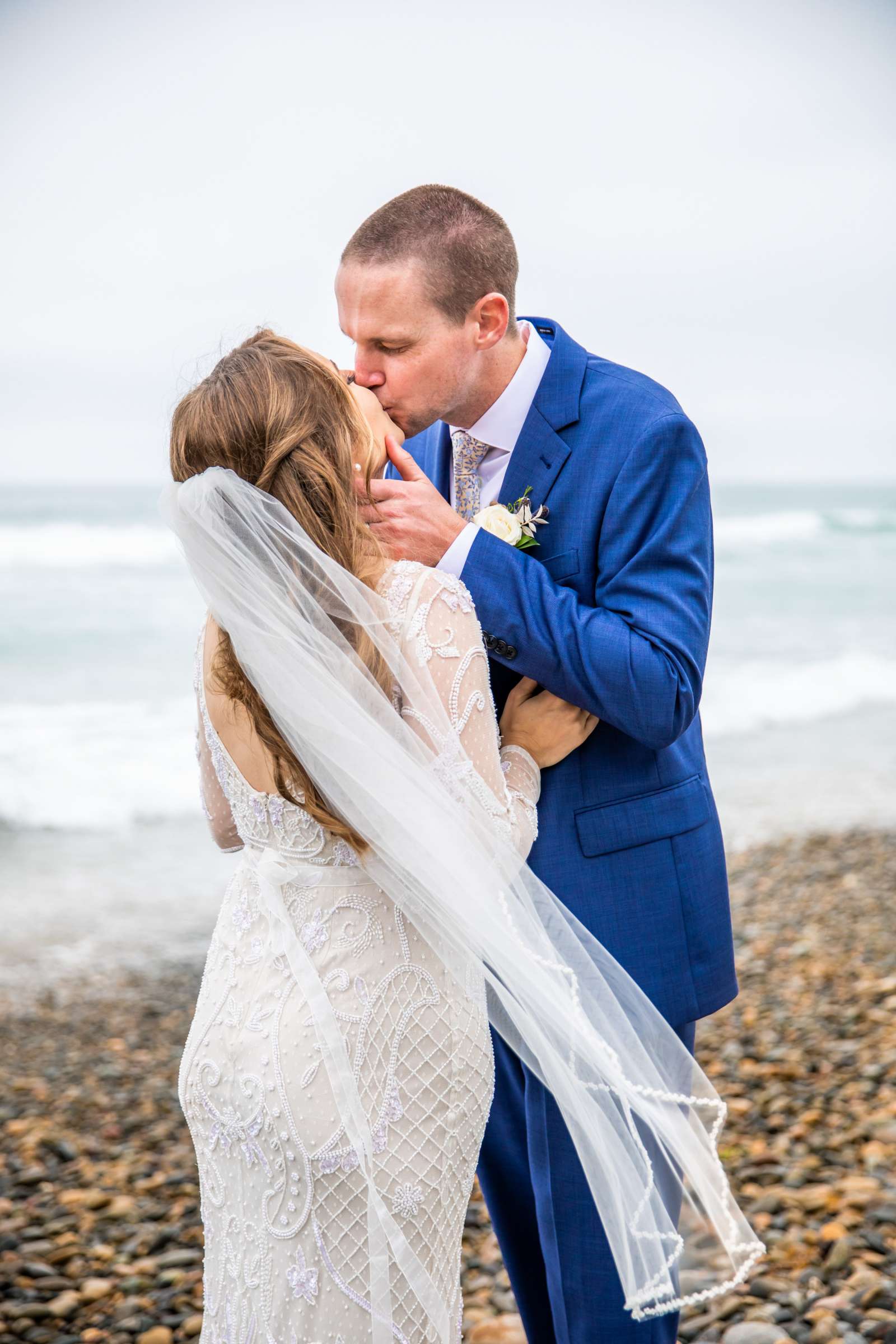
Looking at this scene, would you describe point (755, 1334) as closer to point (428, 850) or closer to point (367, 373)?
point (428, 850)

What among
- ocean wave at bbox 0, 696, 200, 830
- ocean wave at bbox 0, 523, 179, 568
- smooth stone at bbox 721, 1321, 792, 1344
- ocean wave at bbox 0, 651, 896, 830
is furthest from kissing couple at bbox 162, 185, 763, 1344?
ocean wave at bbox 0, 523, 179, 568

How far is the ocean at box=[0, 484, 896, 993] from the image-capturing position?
8.08 m

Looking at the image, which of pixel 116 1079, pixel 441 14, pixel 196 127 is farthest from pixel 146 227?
pixel 116 1079

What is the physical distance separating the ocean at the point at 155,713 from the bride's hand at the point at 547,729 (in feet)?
17.0

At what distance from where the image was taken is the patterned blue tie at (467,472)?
2.54 meters

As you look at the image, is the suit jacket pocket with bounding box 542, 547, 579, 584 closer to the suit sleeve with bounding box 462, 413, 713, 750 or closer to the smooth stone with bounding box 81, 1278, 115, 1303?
the suit sleeve with bounding box 462, 413, 713, 750

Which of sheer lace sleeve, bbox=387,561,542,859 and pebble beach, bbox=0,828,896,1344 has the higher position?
sheer lace sleeve, bbox=387,561,542,859

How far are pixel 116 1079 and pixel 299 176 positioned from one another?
52.2 ft

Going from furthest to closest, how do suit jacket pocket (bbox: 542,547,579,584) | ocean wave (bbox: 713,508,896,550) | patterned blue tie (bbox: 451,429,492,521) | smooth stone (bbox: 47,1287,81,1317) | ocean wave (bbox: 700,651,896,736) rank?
ocean wave (bbox: 713,508,896,550) < ocean wave (bbox: 700,651,896,736) < smooth stone (bbox: 47,1287,81,1317) < patterned blue tie (bbox: 451,429,492,521) < suit jacket pocket (bbox: 542,547,579,584)

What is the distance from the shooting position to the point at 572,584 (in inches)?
88.3

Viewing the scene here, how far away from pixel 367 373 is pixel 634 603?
2.50 feet

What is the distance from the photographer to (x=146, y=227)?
741 inches

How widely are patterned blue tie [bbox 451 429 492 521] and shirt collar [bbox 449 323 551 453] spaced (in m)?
0.04

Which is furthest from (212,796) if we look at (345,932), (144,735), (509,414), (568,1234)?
(144,735)
